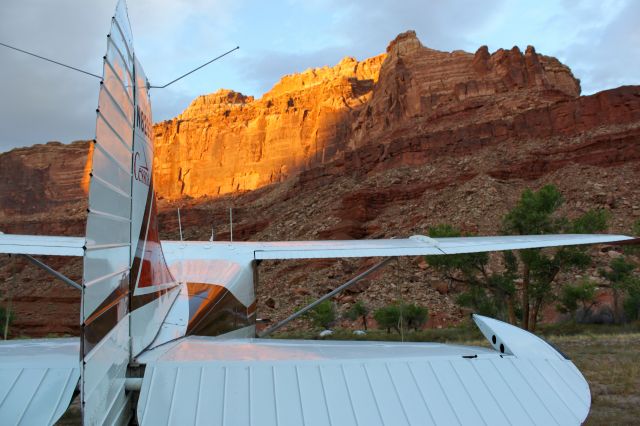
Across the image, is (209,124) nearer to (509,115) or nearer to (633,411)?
(509,115)

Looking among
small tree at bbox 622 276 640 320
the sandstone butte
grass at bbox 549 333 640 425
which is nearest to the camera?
grass at bbox 549 333 640 425

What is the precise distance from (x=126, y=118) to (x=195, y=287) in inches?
117

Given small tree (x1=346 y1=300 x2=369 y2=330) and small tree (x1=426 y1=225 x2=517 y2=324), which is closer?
small tree (x1=426 y1=225 x2=517 y2=324)

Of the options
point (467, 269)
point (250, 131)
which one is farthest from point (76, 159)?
point (467, 269)

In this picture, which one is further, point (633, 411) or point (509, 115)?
point (509, 115)

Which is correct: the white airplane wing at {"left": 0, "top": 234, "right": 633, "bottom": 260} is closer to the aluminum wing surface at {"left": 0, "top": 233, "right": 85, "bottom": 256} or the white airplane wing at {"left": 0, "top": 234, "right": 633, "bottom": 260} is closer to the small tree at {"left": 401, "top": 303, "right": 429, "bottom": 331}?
the aluminum wing surface at {"left": 0, "top": 233, "right": 85, "bottom": 256}

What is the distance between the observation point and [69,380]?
285cm

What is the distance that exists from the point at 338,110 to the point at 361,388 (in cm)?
9420

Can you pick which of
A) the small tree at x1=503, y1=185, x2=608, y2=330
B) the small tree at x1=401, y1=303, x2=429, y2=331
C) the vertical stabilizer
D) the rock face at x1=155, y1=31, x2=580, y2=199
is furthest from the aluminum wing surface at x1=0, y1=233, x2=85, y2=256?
the rock face at x1=155, y1=31, x2=580, y2=199

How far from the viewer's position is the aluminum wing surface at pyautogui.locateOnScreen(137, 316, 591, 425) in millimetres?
2512

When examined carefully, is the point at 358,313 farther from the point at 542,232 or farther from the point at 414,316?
the point at 542,232

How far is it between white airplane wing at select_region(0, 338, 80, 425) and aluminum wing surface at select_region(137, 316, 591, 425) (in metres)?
0.41

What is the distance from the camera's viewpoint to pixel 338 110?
312ft

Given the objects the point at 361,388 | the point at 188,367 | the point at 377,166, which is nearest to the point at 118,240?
the point at 188,367
